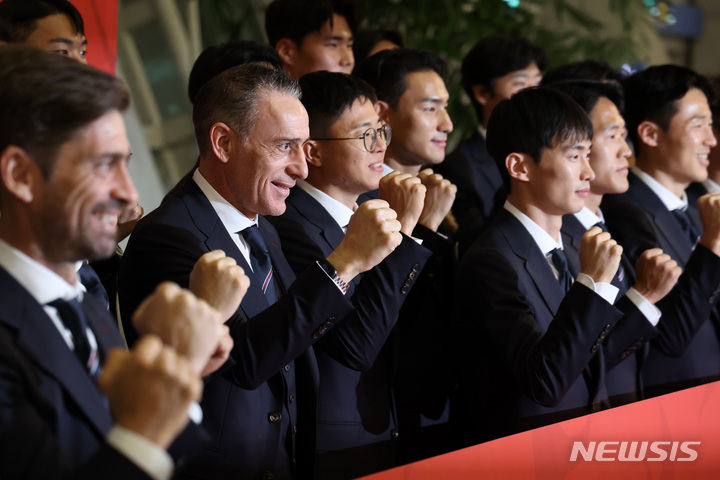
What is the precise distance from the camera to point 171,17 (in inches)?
175

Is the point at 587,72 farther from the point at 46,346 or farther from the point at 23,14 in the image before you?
the point at 46,346

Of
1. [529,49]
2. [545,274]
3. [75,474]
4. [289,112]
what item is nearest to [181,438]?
[75,474]

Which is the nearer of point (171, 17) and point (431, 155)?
point (431, 155)

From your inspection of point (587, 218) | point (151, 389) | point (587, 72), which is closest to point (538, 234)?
point (587, 218)

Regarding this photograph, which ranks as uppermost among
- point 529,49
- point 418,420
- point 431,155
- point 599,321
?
point 529,49

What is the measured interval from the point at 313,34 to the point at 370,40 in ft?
2.00

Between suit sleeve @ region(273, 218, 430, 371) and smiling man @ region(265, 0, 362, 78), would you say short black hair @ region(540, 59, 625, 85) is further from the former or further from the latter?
suit sleeve @ region(273, 218, 430, 371)

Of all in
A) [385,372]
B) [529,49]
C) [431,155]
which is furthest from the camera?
[529,49]

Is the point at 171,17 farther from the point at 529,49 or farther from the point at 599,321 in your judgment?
the point at 599,321

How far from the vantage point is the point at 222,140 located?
6.70 feet

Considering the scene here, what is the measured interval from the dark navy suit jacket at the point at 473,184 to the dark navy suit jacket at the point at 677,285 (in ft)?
1.45

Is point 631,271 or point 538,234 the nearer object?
point 538,234

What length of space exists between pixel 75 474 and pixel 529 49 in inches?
127


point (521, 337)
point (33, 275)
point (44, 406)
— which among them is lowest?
point (521, 337)
